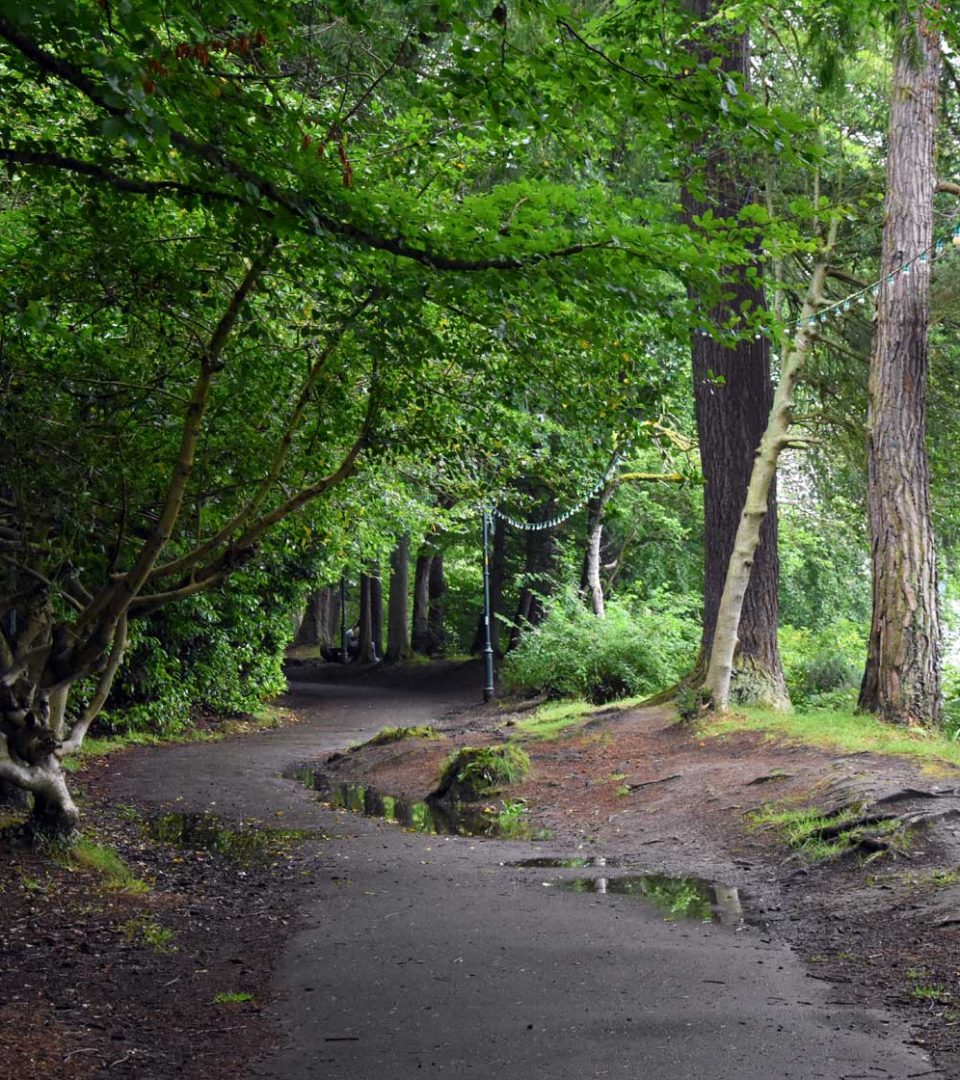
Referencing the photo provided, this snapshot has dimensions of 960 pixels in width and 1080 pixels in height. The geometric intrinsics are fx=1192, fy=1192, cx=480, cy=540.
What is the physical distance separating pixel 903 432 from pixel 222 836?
8160mm

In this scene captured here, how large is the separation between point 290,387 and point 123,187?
3.11 m

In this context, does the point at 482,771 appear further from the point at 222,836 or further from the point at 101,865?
the point at 101,865

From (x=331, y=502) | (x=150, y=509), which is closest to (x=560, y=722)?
(x=331, y=502)

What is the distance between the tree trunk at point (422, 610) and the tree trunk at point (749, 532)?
2177 cm

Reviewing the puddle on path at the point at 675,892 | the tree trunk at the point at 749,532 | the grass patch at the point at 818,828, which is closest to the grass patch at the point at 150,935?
the puddle on path at the point at 675,892

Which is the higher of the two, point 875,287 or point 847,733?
point 875,287

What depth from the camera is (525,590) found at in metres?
29.6

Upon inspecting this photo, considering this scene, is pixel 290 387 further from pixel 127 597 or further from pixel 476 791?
pixel 476 791

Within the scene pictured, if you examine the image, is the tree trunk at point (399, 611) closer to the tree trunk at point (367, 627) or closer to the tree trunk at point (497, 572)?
the tree trunk at point (367, 627)

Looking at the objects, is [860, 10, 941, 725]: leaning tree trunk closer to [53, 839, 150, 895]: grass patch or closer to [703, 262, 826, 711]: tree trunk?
[703, 262, 826, 711]: tree trunk

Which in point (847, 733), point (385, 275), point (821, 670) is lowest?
point (847, 733)

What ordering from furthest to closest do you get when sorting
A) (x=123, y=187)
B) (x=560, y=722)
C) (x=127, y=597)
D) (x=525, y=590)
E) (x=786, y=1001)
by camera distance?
(x=525, y=590) → (x=560, y=722) → (x=127, y=597) → (x=123, y=187) → (x=786, y=1001)

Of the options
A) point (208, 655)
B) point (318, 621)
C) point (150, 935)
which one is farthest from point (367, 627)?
point (150, 935)

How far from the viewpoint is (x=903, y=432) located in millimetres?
12867
